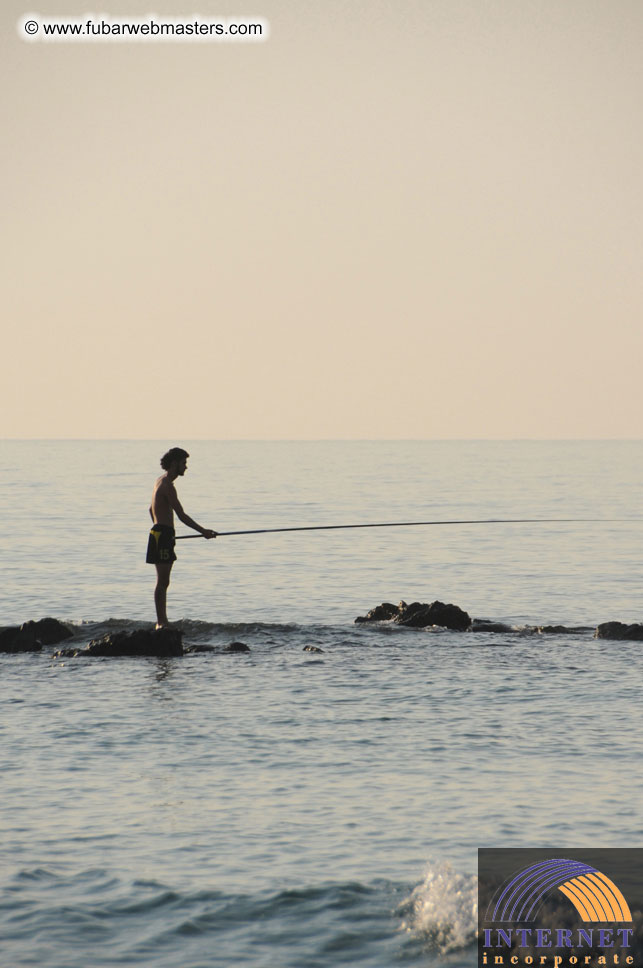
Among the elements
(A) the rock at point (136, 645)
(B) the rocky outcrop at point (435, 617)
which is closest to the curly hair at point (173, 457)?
(A) the rock at point (136, 645)

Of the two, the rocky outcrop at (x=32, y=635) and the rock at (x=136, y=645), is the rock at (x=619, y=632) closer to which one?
the rock at (x=136, y=645)

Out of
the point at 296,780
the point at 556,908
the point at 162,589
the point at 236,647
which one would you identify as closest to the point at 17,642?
the point at 162,589

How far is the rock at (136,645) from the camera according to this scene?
15.5 metres

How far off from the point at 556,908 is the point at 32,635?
10575 mm

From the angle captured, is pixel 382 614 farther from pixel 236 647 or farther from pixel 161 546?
pixel 161 546

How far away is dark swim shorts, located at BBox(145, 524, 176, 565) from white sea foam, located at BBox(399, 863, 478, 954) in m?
8.81

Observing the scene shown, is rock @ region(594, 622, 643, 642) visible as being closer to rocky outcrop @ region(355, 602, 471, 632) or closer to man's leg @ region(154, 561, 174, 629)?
rocky outcrop @ region(355, 602, 471, 632)

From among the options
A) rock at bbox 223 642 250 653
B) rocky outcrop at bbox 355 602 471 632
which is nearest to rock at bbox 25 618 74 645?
rock at bbox 223 642 250 653

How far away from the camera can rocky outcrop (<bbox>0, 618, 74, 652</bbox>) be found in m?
15.9

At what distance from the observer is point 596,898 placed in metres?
7.43

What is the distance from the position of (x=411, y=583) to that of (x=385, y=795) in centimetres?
1916

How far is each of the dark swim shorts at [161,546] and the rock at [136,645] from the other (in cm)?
94

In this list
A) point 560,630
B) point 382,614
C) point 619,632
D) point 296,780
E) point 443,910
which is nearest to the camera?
point 443,910

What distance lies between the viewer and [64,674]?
46.3ft
